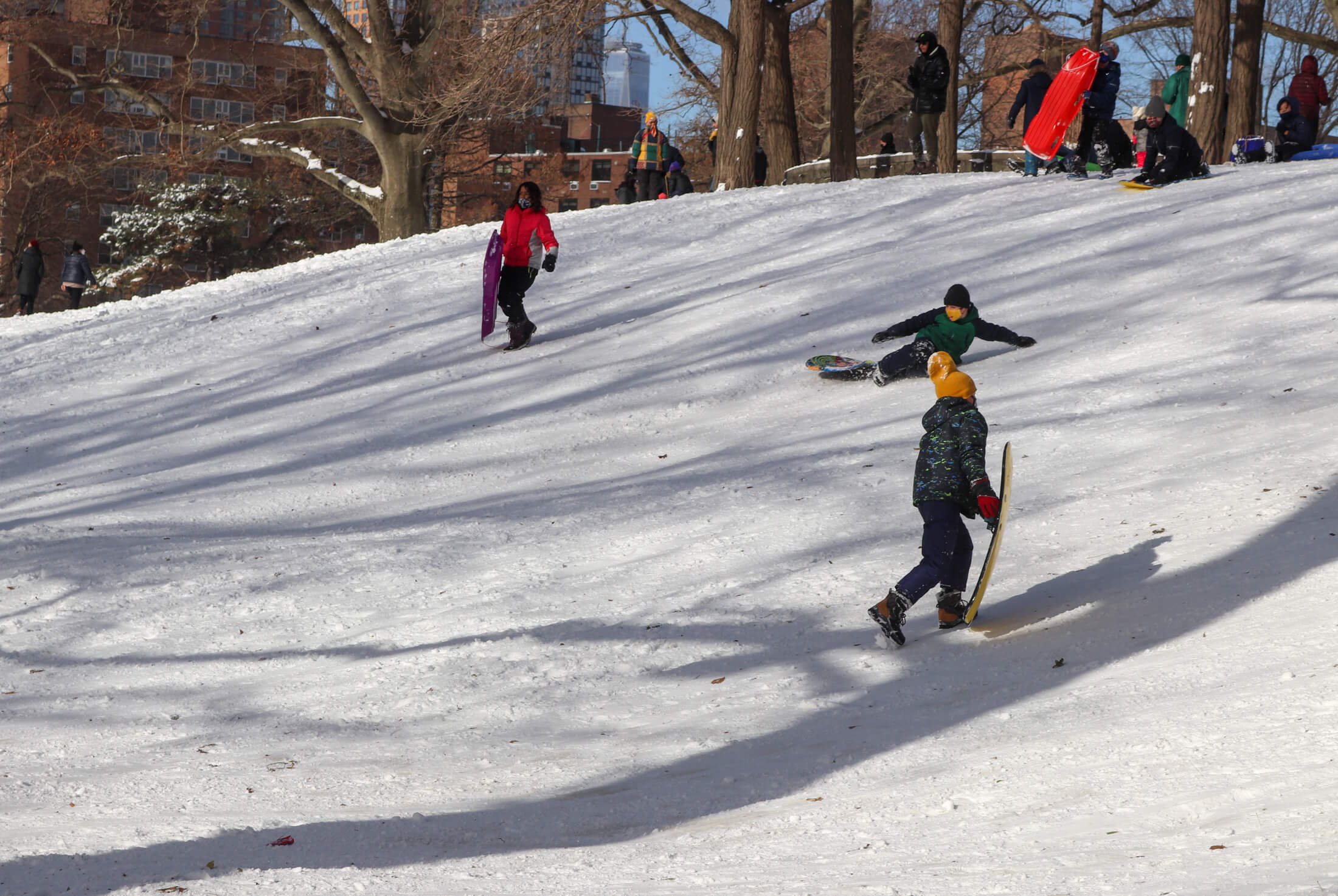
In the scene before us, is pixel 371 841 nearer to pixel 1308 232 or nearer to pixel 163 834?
pixel 163 834

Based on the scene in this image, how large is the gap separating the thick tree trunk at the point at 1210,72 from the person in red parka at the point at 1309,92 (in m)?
1.06

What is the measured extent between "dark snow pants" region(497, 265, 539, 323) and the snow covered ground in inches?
23.3

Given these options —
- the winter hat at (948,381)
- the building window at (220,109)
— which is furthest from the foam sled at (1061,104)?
the building window at (220,109)

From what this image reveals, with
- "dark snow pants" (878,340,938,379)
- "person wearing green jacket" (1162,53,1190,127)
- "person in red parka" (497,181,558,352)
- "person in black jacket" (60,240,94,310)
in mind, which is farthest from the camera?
"person in black jacket" (60,240,94,310)

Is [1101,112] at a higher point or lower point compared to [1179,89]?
lower

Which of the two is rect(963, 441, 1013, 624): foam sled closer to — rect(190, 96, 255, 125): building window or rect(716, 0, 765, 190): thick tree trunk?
rect(716, 0, 765, 190): thick tree trunk

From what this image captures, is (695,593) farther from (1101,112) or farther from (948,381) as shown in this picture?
(1101,112)

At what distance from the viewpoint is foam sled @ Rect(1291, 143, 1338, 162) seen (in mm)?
19250

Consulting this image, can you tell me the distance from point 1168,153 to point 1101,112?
4.24 ft

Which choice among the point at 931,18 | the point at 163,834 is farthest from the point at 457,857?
the point at 931,18

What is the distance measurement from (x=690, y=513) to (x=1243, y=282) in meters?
6.53

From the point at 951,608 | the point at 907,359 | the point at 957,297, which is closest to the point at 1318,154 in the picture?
the point at 907,359

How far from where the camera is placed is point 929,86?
19.7m

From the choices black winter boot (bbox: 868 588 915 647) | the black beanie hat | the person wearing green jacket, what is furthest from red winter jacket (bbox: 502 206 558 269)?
the person wearing green jacket
